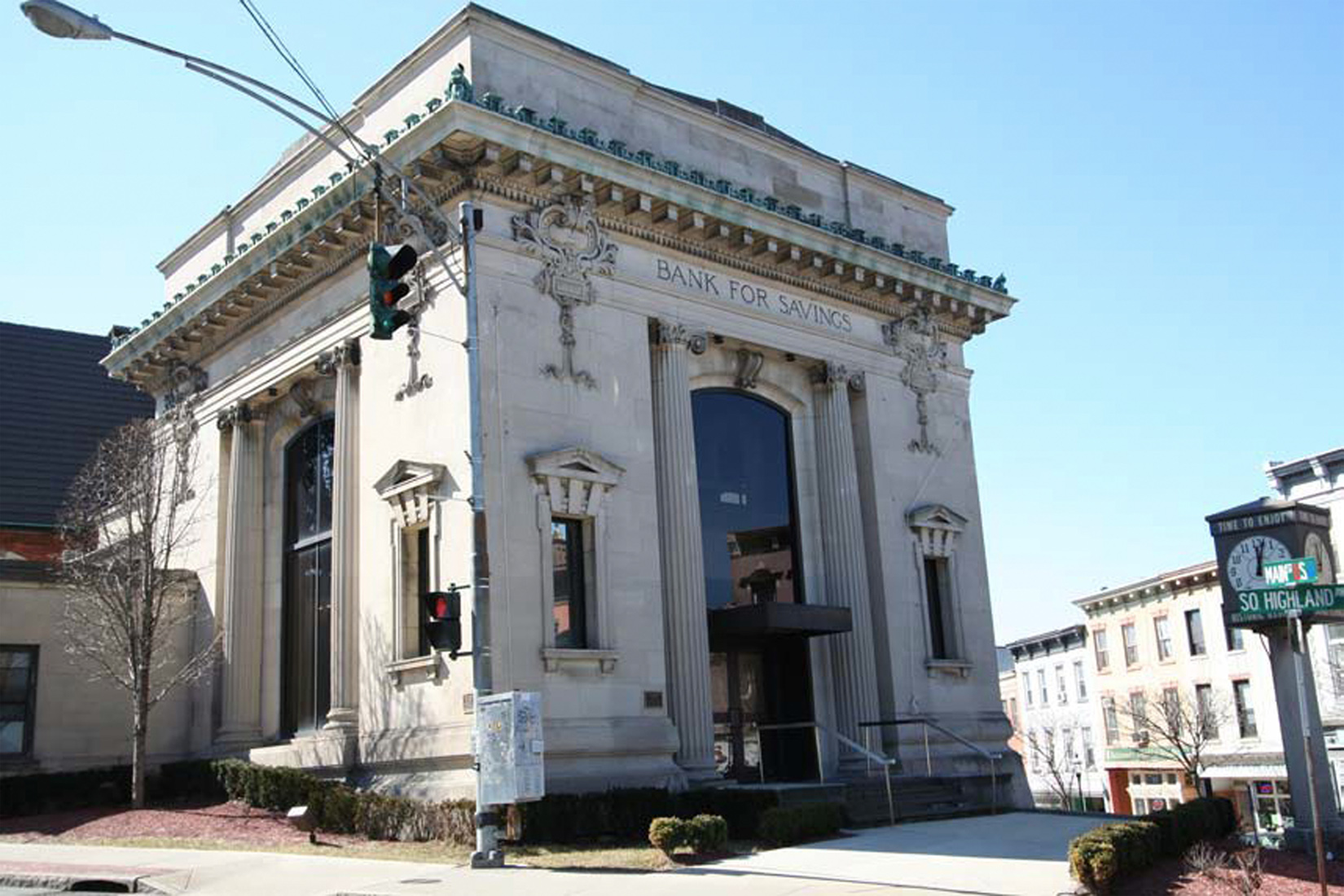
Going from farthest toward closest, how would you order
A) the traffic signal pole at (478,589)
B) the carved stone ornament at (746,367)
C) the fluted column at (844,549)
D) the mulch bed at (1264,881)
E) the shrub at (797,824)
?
the carved stone ornament at (746,367), the fluted column at (844,549), the shrub at (797,824), the traffic signal pole at (478,589), the mulch bed at (1264,881)

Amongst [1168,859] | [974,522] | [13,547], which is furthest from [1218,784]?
[13,547]

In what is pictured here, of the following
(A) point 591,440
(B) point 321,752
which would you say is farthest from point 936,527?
(B) point 321,752

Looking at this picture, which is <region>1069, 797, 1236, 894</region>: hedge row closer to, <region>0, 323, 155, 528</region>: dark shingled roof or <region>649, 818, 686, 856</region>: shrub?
<region>649, 818, 686, 856</region>: shrub

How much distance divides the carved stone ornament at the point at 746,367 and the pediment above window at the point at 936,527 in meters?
5.28

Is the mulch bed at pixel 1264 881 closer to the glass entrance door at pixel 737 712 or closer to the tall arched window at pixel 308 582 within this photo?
the glass entrance door at pixel 737 712

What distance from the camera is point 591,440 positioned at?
23.9 meters

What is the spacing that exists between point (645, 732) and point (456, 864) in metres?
6.01

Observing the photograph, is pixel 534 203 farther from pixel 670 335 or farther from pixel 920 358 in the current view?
pixel 920 358

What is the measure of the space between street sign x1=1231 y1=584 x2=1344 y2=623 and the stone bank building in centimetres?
1088

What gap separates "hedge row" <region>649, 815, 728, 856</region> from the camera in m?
17.0

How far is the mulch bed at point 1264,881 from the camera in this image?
43.7 feet

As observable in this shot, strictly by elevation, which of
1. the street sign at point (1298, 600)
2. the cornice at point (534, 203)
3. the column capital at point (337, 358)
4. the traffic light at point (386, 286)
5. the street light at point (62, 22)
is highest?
the cornice at point (534, 203)

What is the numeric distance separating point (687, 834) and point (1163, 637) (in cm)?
4899

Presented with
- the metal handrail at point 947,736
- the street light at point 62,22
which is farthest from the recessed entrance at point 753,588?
the street light at point 62,22
